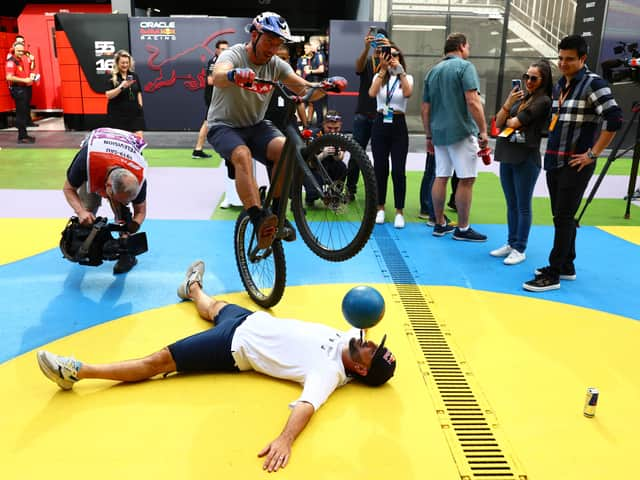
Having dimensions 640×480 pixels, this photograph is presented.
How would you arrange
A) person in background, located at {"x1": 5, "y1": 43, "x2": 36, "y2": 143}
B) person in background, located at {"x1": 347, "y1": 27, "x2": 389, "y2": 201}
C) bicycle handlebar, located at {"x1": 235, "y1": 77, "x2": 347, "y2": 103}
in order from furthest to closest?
person in background, located at {"x1": 5, "y1": 43, "x2": 36, "y2": 143}, person in background, located at {"x1": 347, "y1": 27, "x2": 389, "y2": 201}, bicycle handlebar, located at {"x1": 235, "y1": 77, "x2": 347, "y2": 103}

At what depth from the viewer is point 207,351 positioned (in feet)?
10.2

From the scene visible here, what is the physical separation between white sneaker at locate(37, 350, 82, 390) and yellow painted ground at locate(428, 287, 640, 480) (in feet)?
7.10

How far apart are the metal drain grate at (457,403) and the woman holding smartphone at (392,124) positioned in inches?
81.3

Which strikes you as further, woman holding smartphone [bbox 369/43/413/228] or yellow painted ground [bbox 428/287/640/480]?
woman holding smartphone [bbox 369/43/413/228]

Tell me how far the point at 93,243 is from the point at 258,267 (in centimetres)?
127

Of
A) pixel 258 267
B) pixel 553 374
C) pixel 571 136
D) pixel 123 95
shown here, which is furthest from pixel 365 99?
pixel 553 374

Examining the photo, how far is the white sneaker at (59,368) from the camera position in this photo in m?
2.92

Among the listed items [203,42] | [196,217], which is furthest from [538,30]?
[196,217]

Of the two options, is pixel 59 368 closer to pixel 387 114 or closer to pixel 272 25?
pixel 272 25

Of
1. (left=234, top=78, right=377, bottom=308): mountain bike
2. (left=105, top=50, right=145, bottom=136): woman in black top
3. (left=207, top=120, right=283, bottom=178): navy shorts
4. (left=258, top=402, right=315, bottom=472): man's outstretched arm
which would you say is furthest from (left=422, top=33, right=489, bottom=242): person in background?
(left=105, top=50, right=145, bottom=136): woman in black top

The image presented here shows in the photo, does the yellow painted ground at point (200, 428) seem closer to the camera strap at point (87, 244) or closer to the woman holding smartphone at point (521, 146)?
the camera strap at point (87, 244)

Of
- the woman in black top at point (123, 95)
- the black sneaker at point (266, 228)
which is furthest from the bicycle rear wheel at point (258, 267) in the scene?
the woman in black top at point (123, 95)

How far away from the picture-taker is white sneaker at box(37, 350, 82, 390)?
292 cm

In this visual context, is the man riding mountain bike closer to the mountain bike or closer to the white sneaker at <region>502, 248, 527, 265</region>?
the mountain bike
